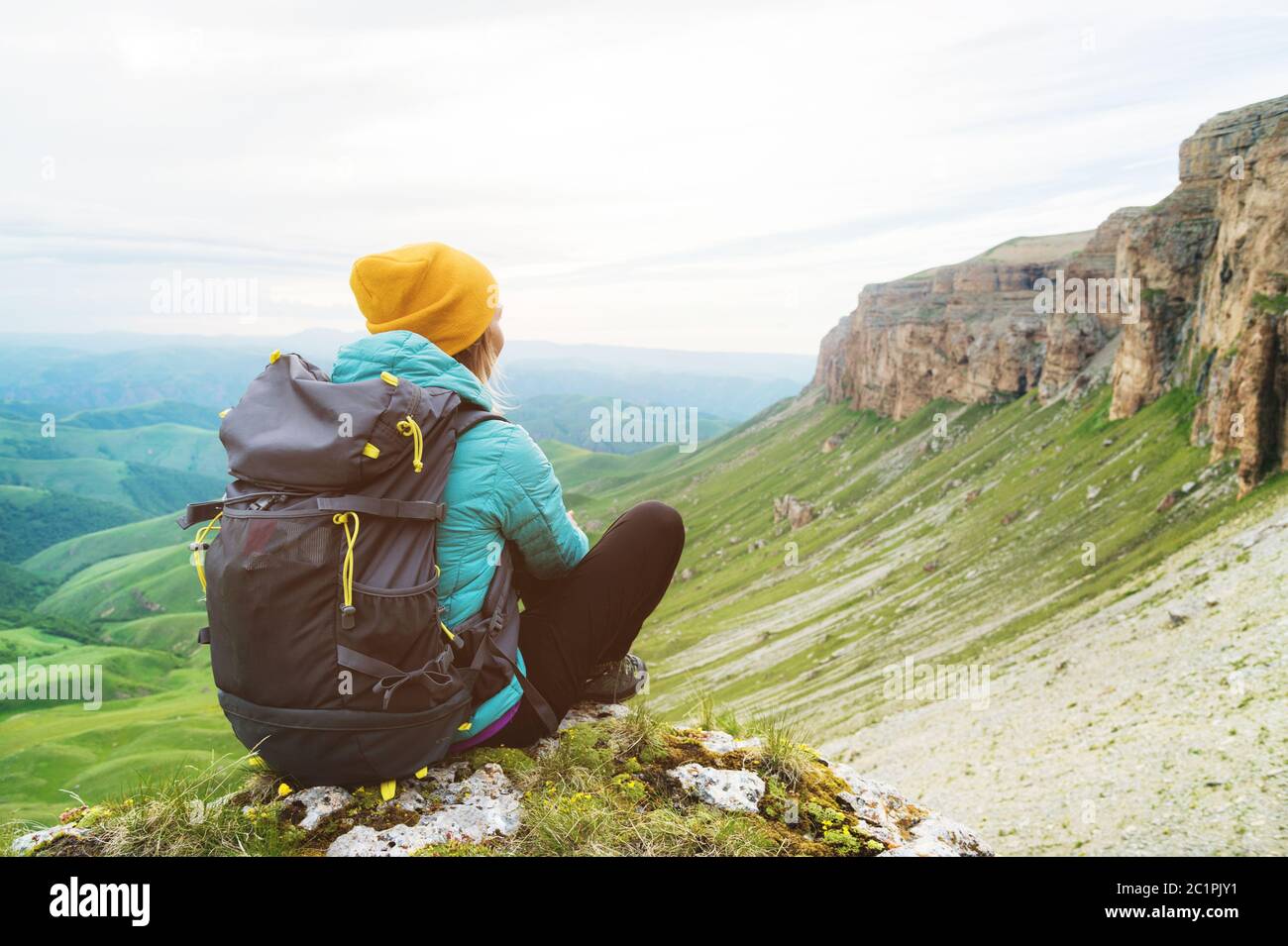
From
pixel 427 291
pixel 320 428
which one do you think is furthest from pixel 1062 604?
pixel 320 428

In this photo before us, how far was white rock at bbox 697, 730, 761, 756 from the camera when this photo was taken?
25.2 feet

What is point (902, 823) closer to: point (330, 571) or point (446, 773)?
point (446, 773)

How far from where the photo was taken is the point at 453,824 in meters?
5.83

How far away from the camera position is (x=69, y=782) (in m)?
58.3

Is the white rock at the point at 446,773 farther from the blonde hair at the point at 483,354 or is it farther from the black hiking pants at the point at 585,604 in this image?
the blonde hair at the point at 483,354

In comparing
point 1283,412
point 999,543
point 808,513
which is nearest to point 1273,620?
point 1283,412

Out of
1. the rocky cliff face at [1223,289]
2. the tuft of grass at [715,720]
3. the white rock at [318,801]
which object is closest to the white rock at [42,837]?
the white rock at [318,801]

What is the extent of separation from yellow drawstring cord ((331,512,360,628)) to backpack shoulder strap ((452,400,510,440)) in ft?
3.54

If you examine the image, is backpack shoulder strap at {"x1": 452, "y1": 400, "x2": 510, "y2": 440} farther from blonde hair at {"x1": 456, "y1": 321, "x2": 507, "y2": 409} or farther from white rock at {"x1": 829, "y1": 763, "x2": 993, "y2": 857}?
white rock at {"x1": 829, "y1": 763, "x2": 993, "y2": 857}

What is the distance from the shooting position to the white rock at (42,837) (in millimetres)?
5277

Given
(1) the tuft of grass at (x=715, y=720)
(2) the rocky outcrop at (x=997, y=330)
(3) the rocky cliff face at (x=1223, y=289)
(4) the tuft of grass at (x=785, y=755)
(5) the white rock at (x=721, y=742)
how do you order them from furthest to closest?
1. (2) the rocky outcrop at (x=997, y=330)
2. (3) the rocky cliff face at (x=1223, y=289)
3. (1) the tuft of grass at (x=715, y=720)
4. (5) the white rock at (x=721, y=742)
5. (4) the tuft of grass at (x=785, y=755)

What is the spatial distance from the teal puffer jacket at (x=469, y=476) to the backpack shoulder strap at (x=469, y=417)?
54 millimetres

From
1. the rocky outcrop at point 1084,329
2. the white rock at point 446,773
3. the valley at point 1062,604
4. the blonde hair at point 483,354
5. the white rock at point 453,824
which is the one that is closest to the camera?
the white rock at point 453,824

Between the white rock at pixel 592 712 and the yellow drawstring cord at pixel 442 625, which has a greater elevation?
the yellow drawstring cord at pixel 442 625
